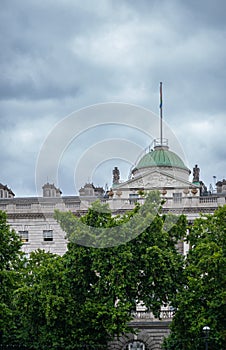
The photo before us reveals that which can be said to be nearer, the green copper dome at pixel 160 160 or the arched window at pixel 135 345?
the arched window at pixel 135 345

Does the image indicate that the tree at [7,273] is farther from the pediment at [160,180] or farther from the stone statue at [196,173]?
the stone statue at [196,173]

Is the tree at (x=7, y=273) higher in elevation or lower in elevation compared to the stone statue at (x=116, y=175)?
lower

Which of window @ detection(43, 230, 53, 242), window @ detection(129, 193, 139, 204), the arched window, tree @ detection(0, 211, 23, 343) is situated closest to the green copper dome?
window @ detection(129, 193, 139, 204)

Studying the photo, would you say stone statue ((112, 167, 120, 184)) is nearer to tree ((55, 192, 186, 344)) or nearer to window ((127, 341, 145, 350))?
window ((127, 341, 145, 350))

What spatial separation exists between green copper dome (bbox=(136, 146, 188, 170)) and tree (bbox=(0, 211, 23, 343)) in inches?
874

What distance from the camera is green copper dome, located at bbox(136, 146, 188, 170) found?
71.1 m

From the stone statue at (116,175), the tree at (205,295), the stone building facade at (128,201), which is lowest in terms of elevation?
the tree at (205,295)

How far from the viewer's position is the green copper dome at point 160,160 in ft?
233

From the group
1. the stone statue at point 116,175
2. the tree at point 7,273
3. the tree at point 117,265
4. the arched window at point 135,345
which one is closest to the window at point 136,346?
the arched window at point 135,345

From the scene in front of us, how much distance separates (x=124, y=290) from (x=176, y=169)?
27502mm

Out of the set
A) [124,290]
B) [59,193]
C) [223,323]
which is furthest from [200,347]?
[59,193]

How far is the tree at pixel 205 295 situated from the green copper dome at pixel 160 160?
2353 centimetres

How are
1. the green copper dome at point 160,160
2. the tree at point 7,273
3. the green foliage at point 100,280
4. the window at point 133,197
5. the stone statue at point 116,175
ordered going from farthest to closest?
the stone statue at point 116,175
the green copper dome at point 160,160
the window at point 133,197
the tree at point 7,273
the green foliage at point 100,280

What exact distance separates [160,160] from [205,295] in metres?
27.5
